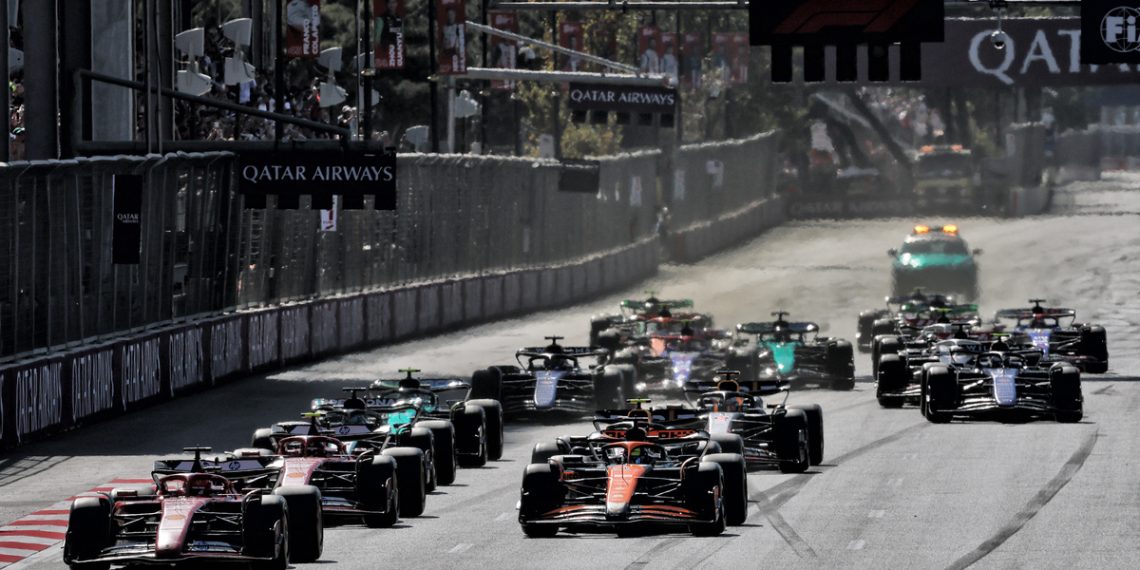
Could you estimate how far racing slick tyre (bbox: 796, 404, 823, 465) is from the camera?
84.2 ft

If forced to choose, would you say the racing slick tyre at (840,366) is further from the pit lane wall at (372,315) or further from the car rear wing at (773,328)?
the pit lane wall at (372,315)

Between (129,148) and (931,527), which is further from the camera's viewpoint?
(129,148)

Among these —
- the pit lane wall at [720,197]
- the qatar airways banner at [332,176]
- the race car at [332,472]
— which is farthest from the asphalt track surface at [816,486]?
the pit lane wall at [720,197]

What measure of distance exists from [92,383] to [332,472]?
1014 centimetres

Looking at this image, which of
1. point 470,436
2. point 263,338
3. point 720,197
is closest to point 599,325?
point 263,338

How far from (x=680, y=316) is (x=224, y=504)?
20.9 meters

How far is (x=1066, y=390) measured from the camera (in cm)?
2991

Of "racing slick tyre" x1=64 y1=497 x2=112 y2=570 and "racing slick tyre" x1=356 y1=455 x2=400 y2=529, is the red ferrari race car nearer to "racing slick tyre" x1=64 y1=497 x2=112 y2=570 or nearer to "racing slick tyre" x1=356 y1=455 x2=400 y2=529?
"racing slick tyre" x1=64 y1=497 x2=112 y2=570

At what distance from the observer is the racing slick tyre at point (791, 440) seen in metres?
24.8

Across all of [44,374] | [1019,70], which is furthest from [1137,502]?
[1019,70]

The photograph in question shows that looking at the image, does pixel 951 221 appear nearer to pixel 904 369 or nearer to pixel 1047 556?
pixel 904 369

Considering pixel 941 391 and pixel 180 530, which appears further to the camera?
pixel 941 391

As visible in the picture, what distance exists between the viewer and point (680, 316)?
127 ft

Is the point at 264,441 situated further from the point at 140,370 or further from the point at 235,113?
the point at 235,113
